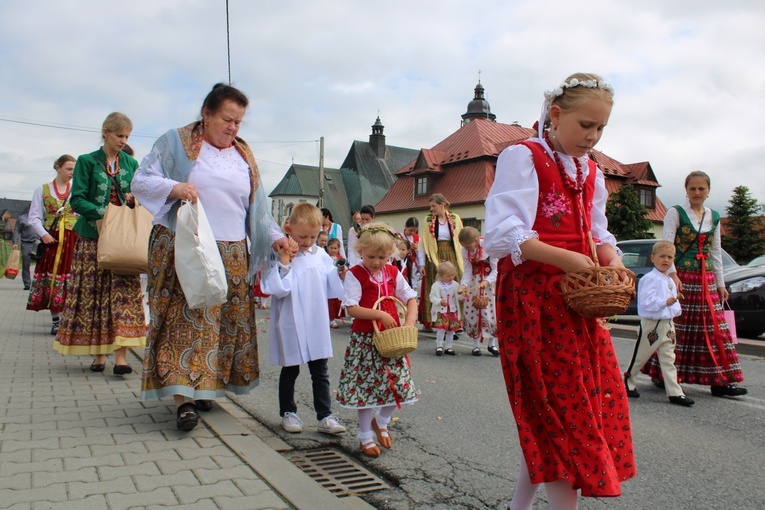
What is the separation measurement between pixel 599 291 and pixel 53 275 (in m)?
8.06

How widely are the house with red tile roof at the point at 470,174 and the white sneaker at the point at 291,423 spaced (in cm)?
4004

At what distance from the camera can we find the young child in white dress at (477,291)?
893 centimetres

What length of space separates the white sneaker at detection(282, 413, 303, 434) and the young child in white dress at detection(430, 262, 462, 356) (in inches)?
168

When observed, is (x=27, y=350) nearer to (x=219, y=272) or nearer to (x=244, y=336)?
(x=244, y=336)

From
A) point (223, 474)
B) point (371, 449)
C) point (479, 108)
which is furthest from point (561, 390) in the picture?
point (479, 108)

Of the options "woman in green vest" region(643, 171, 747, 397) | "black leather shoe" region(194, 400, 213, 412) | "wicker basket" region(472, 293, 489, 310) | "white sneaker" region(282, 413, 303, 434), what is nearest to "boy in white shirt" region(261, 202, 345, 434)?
"white sneaker" region(282, 413, 303, 434)

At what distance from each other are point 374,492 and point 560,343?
1.43 m

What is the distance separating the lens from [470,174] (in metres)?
47.7

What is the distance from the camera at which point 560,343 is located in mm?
2713

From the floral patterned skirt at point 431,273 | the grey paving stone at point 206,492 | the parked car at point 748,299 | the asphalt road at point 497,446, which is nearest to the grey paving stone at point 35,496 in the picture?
the grey paving stone at point 206,492

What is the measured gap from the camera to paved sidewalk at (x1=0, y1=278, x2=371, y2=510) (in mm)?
3115

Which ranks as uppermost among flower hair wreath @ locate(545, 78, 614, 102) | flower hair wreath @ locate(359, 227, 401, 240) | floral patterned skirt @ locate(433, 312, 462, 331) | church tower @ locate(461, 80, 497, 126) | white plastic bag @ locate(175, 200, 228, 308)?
church tower @ locate(461, 80, 497, 126)

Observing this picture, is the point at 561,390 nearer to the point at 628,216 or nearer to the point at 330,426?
the point at 330,426

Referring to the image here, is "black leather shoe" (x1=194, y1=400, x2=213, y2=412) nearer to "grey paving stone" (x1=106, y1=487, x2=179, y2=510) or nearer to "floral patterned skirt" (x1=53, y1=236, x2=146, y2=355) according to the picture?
"floral patterned skirt" (x1=53, y1=236, x2=146, y2=355)
